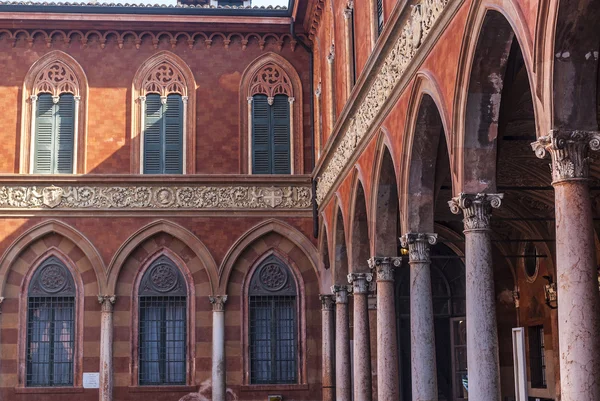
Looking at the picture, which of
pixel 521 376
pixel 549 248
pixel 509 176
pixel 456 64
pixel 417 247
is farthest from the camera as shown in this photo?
pixel 549 248

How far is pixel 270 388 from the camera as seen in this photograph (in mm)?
24312

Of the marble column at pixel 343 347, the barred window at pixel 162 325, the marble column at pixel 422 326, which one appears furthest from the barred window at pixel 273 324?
the marble column at pixel 422 326

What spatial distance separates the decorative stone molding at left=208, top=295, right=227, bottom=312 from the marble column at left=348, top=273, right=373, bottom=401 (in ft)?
21.6

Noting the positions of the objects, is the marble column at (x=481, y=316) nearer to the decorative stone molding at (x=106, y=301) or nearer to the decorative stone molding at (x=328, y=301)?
the decorative stone molding at (x=328, y=301)

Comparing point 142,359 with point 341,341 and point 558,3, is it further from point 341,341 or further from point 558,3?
point 558,3

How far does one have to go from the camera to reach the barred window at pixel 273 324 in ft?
80.9

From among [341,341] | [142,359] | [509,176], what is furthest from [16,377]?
[509,176]

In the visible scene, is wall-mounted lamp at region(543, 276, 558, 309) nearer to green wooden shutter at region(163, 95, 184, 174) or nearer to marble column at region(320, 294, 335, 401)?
marble column at region(320, 294, 335, 401)

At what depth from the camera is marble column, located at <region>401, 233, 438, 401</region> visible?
13.3 metres

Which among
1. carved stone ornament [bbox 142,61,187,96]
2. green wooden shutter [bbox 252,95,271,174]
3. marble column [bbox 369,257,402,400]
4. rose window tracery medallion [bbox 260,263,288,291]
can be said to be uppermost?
carved stone ornament [bbox 142,61,187,96]

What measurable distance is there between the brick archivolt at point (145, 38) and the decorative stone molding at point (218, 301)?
6711 millimetres

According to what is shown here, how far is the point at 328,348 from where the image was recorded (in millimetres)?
23672

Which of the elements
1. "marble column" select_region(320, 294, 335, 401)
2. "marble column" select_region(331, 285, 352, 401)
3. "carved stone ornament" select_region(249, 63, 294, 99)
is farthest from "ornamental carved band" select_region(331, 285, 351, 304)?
"carved stone ornament" select_region(249, 63, 294, 99)

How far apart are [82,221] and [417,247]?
13.1 meters
